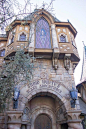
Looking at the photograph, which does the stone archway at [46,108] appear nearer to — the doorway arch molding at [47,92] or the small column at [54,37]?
the doorway arch molding at [47,92]

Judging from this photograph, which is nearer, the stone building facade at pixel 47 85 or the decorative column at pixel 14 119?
the decorative column at pixel 14 119

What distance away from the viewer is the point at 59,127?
23.7ft

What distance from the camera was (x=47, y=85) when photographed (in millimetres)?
7137

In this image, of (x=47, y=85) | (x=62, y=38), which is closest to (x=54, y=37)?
(x=62, y=38)

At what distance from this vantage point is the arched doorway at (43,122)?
7531mm

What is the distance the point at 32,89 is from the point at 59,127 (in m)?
2.95

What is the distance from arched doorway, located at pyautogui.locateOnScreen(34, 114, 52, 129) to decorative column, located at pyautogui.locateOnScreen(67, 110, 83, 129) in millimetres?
1953

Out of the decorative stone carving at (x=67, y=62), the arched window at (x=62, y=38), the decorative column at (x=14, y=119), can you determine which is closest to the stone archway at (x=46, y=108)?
the decorative column at (x=14, y=119)

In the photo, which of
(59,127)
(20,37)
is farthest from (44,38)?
(59,127)

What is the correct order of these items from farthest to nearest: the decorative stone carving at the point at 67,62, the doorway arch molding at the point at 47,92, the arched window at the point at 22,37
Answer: the arched window at the point at 22,37 → the decorative stone carving at the point at 67,62 → the doorway arch molding at the point at 47,92

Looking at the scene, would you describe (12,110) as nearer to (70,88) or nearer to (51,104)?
(51,104)

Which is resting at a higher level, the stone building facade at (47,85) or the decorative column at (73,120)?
the stone building facade at (47,85)

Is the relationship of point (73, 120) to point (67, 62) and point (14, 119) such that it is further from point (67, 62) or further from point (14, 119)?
point (67, 62)

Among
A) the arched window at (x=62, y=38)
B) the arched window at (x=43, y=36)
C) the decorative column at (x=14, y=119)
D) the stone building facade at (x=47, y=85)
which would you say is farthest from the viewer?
the arched window at (x=62, y=38)
